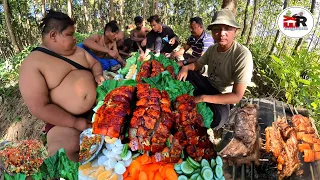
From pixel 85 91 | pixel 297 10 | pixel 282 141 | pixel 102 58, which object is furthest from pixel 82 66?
pixel 297 10

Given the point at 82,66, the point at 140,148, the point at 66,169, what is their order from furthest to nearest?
the point at 82,66 → the point at 140,148 → the point at 66,169

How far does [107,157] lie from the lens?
1.53 meters

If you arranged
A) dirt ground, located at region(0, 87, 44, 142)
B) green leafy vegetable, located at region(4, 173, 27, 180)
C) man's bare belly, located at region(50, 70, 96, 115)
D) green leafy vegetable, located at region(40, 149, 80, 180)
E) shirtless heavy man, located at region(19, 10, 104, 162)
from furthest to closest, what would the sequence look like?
1. dirt ground, located at region(0, 87, 44, 142)
2. man's bare belly, located at region(50, 70, 96, 115)
3. shirtless heavy man, located at region(19, 10, 104, 162)
4. green leafy vegetable, located at region(40, 149, 80, 180)
5. green leafy vegetable, located at region(4, 173, 27, 180)

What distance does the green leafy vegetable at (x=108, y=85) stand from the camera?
5.87 feet

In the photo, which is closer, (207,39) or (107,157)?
(107,157)

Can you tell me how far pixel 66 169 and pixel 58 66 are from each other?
0.86 m

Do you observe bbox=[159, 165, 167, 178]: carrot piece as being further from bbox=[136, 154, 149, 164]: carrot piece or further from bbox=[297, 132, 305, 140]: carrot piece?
bbox=[297, 132, 305, 140]: carrot piece

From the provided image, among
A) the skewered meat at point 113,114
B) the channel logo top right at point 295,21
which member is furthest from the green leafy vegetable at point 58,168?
the channel logo top right at point 295,21

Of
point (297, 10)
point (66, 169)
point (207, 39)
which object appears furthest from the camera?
point (297, 10)

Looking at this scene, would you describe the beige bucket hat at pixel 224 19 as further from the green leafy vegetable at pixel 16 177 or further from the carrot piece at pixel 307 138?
the green leafy vegetable at pixel 16 177

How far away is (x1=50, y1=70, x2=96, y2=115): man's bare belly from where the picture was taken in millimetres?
1881

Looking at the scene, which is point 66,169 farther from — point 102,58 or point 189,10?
Result: point 189,10

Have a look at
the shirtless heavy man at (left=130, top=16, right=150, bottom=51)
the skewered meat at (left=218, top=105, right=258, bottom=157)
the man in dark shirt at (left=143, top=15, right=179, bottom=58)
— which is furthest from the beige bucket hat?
the shirtless heavy man at (left=130, top=16, right=150, bottom=51)

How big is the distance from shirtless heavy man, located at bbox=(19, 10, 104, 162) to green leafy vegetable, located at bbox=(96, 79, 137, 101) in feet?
0.29
